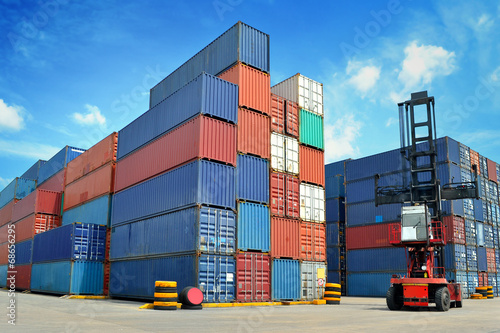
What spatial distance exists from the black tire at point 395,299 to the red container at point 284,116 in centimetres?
1071

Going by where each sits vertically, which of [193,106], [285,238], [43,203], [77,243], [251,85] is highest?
[251,85]

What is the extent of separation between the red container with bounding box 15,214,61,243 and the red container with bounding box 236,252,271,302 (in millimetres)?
24409

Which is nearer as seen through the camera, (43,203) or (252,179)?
(252,179)

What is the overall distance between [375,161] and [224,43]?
21.7m

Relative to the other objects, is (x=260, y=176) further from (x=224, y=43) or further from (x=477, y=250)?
(x=477, y=250)

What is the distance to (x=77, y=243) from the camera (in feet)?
95.9

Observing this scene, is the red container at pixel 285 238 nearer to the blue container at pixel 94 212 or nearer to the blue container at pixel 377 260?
the blue container at pixel 94 212

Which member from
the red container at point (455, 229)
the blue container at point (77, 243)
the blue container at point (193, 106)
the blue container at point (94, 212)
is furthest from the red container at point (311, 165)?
the blue container at point (77, 243)

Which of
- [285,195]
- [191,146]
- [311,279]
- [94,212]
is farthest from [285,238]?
[94,212]

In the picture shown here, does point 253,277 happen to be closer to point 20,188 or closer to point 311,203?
point 311,203

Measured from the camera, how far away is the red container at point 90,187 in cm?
3203

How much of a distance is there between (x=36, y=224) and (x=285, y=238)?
85.5ft

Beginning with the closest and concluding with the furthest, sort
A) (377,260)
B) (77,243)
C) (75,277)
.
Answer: (75,277), (77,243), (377,260)

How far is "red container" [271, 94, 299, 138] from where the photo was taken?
25.8m
